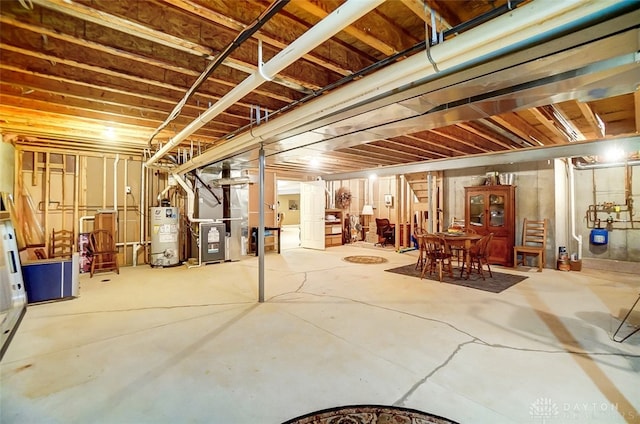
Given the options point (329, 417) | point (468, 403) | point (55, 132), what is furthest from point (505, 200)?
point (55, 132)

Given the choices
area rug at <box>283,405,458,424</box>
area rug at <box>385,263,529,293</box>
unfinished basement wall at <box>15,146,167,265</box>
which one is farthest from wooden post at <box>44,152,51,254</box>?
area rug at <box>385,263,529,293</box>

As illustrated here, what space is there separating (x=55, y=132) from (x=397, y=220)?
773 cm

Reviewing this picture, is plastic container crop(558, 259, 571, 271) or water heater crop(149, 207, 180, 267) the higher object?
water heater crop(149, 207, 180, 267)

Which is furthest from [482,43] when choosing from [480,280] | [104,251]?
[104,251]

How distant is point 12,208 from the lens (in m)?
4.24

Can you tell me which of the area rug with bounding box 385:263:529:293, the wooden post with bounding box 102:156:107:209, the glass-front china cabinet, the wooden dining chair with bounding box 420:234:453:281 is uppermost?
the wooden post with bounding box 102:156:107:209

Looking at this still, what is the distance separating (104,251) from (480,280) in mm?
6779

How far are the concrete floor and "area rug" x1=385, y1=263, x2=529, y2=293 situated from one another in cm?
27

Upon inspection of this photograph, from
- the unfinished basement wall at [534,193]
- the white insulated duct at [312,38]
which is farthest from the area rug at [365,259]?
the white insulated duct at [312,38]

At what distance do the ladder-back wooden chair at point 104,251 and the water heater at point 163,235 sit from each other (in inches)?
25.7

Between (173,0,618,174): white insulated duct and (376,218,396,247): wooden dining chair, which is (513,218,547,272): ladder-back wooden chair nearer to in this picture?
(376,218,396,247): wooden dining chair

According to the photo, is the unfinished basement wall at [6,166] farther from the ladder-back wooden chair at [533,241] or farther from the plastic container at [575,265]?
the plastic container at [575,265]

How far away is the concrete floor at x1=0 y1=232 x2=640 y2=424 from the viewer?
1.82 metres

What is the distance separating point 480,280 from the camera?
4.88 meters
